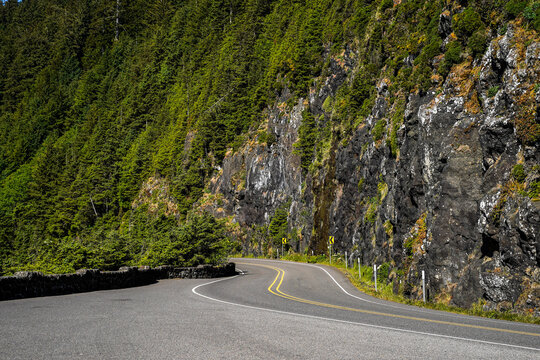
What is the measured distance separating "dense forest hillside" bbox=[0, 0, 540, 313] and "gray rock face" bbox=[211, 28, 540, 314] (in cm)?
8

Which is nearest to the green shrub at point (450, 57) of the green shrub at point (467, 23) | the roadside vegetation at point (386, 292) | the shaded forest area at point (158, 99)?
the shaded forest area at point (158, 99)

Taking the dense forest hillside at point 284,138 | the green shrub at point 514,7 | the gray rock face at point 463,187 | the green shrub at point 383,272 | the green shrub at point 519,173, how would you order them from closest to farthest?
1. the gray rock face at point 463,187
2. the green shrub at point 519,173
3. the dense forest hillside at point 284,138
4. the green shrub at point 514,7
5. the green shrub at point 383,272

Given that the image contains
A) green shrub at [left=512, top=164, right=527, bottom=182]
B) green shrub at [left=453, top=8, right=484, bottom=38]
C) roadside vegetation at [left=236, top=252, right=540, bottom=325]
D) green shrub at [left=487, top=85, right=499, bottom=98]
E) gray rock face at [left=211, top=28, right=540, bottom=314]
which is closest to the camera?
roadside vegetation at [left=236, top=252, right=540, bottom=325]

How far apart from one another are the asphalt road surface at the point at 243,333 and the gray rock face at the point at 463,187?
4.28 meters

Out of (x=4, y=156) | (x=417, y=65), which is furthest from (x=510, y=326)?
(x=4, y=156)

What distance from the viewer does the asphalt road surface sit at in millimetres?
5847

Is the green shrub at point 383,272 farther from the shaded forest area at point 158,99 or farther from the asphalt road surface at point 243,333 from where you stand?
the asphalt road surface at point 243,333

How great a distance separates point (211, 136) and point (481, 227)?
173 feet

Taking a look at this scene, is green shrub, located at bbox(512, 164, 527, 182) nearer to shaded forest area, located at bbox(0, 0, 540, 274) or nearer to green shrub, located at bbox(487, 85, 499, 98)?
green shrub, located at bbox(487, 85, 499, 98)

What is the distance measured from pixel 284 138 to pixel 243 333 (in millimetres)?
45773

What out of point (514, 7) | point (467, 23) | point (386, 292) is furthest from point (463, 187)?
point (467, 23)

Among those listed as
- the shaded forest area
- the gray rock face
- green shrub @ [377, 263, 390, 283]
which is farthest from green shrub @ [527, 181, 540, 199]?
green shrub @ [377, 263, 390, 283]

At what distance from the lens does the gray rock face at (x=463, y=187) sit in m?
12.5

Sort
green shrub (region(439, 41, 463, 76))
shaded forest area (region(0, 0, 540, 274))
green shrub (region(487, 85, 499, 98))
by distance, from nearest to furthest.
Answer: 1. green shrub (region(487, 85, 499, 98))
2. green shrub (region(439, 41, 463, 76))
3. shaded forest area (region(0, 0, 540, 274))
